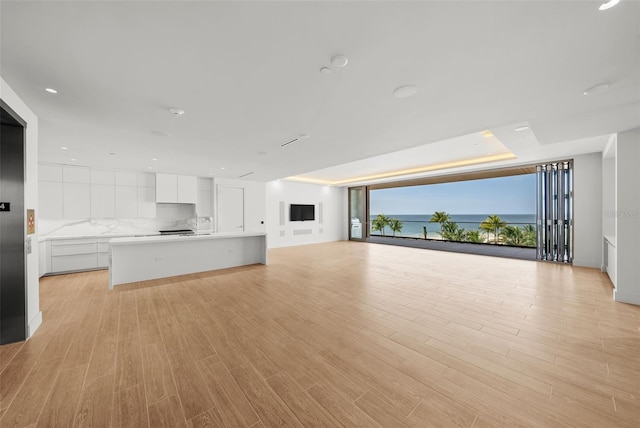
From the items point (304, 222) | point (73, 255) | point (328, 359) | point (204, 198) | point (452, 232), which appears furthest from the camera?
point (452, 232)

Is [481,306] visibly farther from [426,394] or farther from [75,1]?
[75,1]

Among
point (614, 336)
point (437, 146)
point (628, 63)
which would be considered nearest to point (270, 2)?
point (628, 63)

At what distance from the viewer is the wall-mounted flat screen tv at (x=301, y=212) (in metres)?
10.0

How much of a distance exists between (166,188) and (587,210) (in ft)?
A: 36.1

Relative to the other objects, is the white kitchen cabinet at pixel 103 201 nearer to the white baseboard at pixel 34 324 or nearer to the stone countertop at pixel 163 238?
the stone countertop at pixel 163 238

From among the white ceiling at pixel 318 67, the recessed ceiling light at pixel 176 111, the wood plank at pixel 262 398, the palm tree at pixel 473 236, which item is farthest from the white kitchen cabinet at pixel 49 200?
the palm tree at pixel 473 236

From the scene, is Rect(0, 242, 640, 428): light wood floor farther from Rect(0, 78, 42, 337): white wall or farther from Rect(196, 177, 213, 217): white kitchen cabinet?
Rect(196, 177, 213, 217): white kitchen cabinet

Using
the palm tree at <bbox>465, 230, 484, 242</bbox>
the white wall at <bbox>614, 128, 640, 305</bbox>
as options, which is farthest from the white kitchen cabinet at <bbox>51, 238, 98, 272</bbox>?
the palm tree at <bbox>465, 230, 484, 242</bbox>

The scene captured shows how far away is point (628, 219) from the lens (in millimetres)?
3504

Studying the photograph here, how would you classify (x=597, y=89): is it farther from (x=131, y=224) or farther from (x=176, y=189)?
(x=131, y=224)

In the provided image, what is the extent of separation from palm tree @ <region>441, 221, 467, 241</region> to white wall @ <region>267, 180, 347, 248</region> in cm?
494

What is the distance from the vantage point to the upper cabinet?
668 centimetres

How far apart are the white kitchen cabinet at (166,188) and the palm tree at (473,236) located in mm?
12167

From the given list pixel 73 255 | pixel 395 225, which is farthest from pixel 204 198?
pixel 395 225
